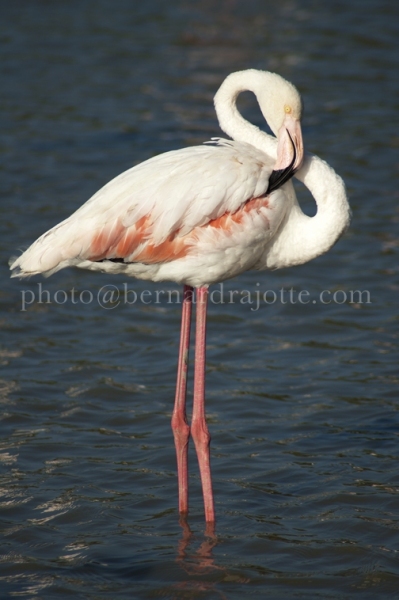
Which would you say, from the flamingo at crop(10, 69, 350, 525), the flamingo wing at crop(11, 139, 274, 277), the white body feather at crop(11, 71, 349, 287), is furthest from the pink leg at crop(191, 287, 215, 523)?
the flamingo wing at crop(11, 139, 274, 277)

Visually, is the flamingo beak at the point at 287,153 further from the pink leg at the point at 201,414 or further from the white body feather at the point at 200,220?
the pink leg at the point at 201,414

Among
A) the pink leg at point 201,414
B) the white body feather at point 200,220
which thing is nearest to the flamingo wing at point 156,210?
the white body feather at point 200,220

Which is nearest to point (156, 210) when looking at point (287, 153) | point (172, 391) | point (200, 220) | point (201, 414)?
point (200, 220)

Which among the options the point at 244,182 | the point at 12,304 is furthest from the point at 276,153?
the point at 12,304

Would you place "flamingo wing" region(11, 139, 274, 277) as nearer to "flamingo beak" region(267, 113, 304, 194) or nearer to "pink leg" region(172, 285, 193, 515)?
"flamingo beak" region(267, 113, 304, 194)

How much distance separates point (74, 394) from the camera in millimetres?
7785

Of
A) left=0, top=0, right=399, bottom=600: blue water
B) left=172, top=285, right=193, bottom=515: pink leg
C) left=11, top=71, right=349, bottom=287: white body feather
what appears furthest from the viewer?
left=172, top=285, right=193, bottom=515: pink leg

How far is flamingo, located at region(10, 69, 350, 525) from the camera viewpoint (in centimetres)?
595

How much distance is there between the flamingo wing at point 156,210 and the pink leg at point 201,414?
0.41 m

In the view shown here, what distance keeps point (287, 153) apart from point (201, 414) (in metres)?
1.80

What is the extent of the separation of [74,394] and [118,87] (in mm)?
9277

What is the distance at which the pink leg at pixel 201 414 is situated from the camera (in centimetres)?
609

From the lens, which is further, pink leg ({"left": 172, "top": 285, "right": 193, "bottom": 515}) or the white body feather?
pink leg ({"left": 172, "top": 285, "right": 193, "bottom": 515})

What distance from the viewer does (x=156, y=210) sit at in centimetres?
600
